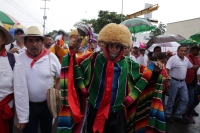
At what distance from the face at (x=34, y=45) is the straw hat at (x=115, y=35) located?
0.93 metres

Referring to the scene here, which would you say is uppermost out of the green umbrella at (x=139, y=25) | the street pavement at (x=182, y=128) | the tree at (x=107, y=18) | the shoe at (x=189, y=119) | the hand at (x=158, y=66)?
the tree at (x=107, y=18)

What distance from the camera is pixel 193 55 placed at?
4973mm

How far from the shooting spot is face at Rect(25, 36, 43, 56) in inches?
97.2

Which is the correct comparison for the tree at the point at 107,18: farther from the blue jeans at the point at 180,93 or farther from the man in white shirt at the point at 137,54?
the blue jeans at the point at 180,93

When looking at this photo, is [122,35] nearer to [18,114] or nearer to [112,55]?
[112,55]

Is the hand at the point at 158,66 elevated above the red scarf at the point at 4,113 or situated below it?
above

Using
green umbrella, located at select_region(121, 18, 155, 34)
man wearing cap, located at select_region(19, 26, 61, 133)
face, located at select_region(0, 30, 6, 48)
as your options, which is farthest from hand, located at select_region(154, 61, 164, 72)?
green umbrella, located at select_region(121, 18, 155, 34)

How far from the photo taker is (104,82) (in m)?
2.12

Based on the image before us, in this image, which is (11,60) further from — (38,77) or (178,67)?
(178,67)

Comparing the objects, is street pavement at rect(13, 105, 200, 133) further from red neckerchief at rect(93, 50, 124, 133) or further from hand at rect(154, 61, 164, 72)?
hand at rect(154, 61, 164, 72)

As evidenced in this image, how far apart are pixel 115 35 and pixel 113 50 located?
172mm

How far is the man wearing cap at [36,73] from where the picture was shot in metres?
2.38

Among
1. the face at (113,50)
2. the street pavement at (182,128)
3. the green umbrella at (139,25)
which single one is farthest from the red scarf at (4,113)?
the green umbrella at (139,25)

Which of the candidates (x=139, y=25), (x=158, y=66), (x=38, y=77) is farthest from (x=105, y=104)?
(x=139, y=25)
